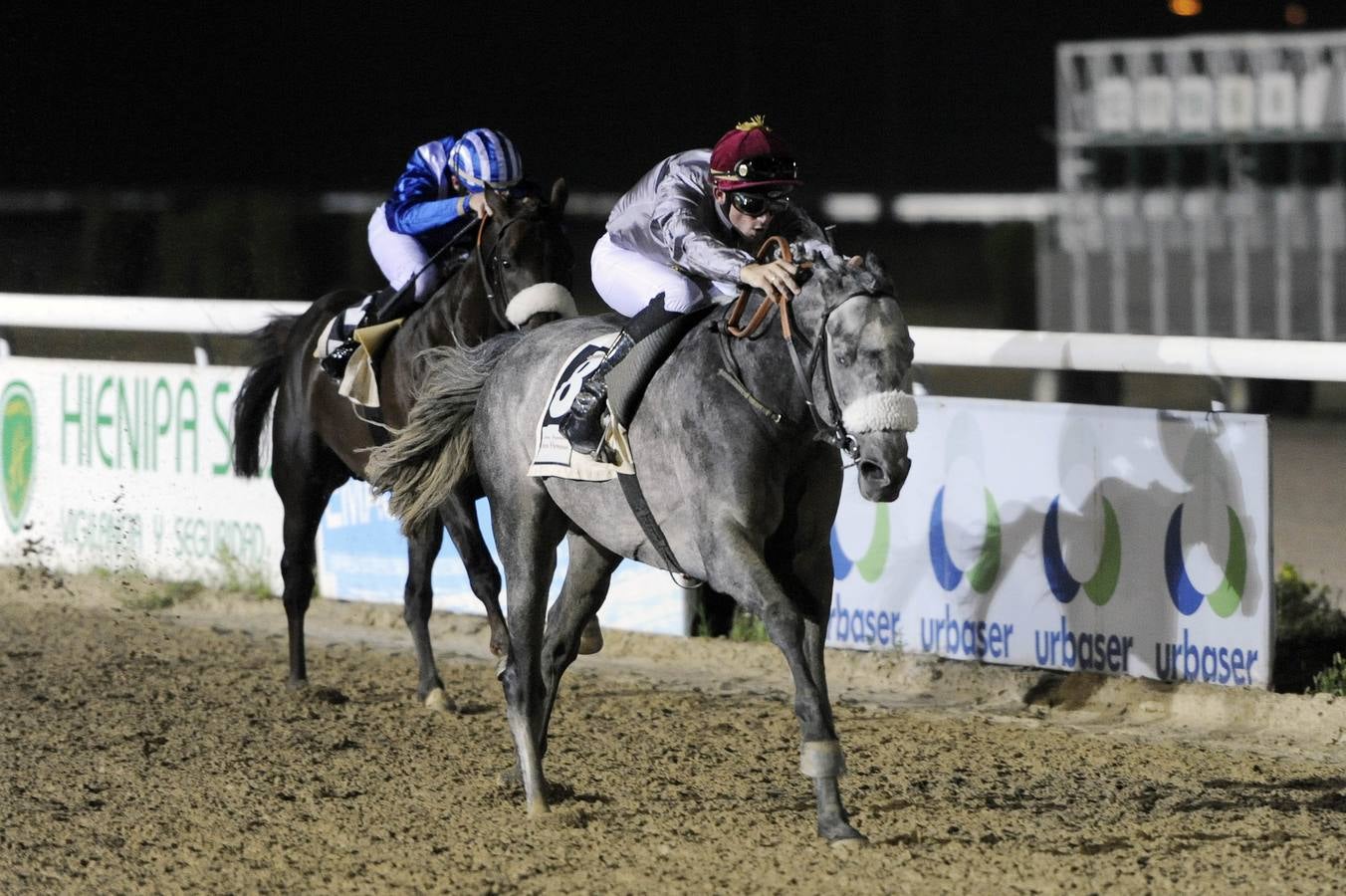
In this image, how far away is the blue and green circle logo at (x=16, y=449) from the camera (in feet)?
29.6

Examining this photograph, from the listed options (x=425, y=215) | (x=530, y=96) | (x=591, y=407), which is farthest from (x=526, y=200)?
(x=530, y=96)

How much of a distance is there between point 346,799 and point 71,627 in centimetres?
329

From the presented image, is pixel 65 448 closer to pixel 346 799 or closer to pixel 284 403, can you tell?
pixel 284 403

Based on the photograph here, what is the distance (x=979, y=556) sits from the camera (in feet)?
21.8

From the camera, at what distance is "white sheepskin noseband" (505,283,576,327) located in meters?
6.12

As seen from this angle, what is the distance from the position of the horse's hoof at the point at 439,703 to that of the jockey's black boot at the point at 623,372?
1974mm

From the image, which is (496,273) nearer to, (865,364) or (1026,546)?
(1026,546)

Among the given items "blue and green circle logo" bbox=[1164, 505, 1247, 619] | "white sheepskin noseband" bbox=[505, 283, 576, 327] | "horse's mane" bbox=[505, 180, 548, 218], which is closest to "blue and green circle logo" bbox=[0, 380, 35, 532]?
"horse's mane" bbox=[505, 180, 548, 218]

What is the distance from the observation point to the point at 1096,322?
52.9 feet

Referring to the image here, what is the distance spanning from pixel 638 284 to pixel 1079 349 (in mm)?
2060

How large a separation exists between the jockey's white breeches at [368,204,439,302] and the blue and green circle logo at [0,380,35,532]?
2.86 meters

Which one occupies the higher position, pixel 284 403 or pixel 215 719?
pixel 284 403

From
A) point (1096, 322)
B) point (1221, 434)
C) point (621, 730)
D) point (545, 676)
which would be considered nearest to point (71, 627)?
point (621, 730)

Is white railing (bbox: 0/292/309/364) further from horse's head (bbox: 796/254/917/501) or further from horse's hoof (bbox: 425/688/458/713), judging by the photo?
horse's head (bbox: 796/254/917/501)
